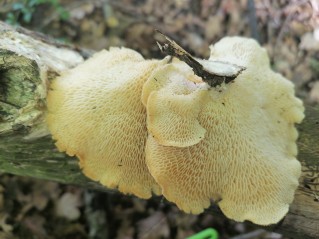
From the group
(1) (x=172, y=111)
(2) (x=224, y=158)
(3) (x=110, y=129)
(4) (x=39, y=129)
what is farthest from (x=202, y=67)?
(4) (x=39, y=129)

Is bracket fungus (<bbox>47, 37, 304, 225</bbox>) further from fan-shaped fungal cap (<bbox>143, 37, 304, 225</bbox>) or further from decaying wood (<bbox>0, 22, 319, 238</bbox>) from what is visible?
decaying wood (<bbox>0, 22, 319, 238</bbox>)

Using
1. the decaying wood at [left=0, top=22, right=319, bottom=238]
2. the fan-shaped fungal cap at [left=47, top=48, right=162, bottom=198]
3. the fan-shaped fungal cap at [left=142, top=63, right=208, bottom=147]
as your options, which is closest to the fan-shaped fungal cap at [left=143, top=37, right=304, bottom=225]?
the fan-shaped fungal cap at [left=142, top=63, right=208, bottom=147]

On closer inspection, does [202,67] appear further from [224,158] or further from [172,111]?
[224,158]

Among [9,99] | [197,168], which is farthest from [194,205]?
[9,99]

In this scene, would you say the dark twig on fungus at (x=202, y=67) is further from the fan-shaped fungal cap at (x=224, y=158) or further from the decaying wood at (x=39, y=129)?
the decaying wood at (x=39, y=129)

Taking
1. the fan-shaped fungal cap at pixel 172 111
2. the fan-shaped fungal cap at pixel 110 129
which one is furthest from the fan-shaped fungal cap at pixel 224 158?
the fan-shaped fungal cap at pixel 110 129

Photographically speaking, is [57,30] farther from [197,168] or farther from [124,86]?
[197,168]

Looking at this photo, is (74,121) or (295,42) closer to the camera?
(74,121)
